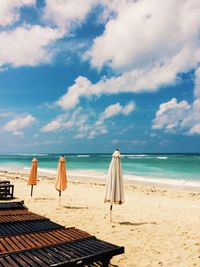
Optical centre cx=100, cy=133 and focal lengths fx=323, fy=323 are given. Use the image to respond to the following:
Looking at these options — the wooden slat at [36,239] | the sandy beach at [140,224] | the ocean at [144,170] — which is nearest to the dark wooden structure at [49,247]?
the wooden slat at [36,239]

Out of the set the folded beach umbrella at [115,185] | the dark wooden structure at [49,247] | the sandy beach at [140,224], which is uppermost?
the folded beach umbrella at [115,185]

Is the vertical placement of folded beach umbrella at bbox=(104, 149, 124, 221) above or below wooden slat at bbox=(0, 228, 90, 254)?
above

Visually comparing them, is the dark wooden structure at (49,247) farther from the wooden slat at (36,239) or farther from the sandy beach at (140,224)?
the sandy beach at (140,224)

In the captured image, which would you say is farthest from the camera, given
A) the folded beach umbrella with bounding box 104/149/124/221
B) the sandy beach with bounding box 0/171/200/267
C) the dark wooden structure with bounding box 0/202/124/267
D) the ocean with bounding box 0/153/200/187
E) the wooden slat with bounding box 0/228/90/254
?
the ocean with bounding box 0/153/200/187

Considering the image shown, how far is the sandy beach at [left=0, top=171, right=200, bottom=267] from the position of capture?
8.09 meters

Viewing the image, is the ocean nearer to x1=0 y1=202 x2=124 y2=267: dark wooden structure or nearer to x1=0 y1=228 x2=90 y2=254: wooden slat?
x1=0 y1=202 x2=124 y2=267: dark wooden structure

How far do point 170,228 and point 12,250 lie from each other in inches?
251

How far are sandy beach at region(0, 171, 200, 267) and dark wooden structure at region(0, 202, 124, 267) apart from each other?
49.6 inches

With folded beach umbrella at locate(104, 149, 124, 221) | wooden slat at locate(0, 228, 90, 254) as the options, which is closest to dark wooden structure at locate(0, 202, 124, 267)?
wooden slat at locate(0, 228, 90, 254)

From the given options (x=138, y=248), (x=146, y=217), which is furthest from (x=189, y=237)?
(x=146, y=217)

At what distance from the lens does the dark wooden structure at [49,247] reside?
18.7 feet

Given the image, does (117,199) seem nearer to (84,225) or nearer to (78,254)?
(84,225)

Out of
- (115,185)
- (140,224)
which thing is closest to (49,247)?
(115,185)

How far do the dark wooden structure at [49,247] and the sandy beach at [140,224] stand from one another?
1.26 metres
